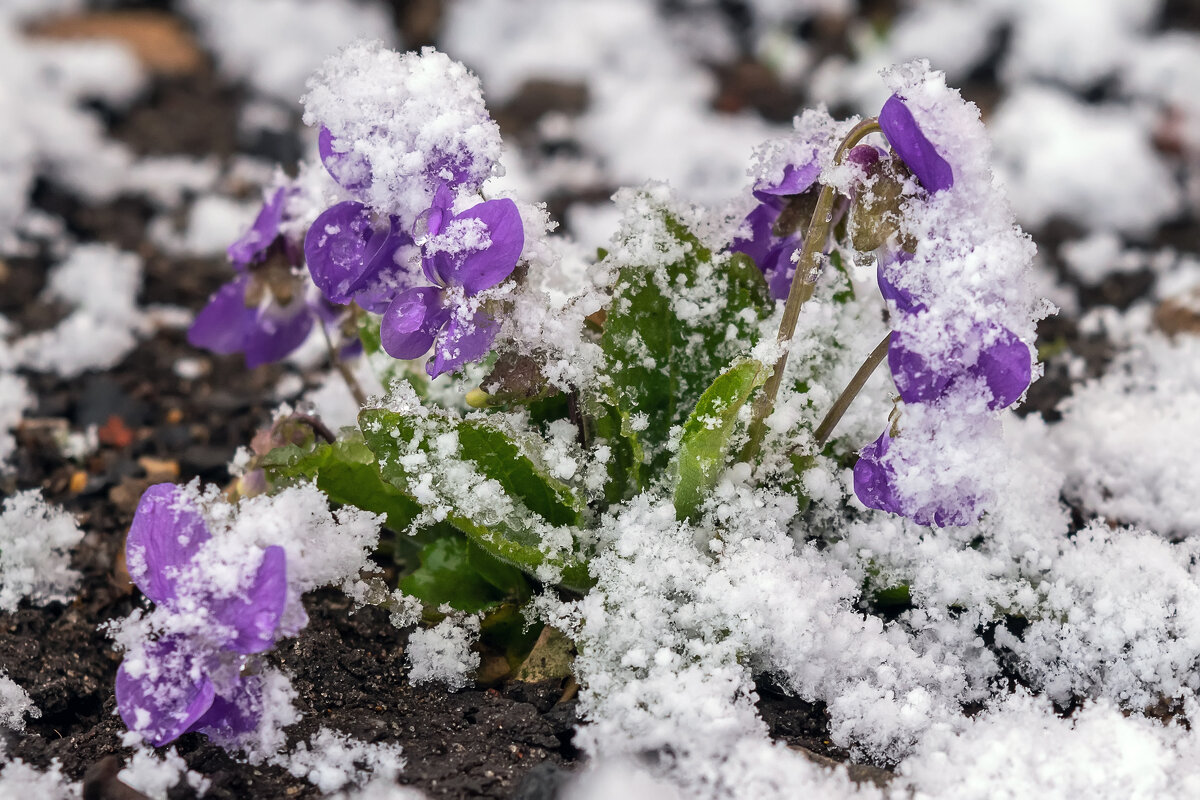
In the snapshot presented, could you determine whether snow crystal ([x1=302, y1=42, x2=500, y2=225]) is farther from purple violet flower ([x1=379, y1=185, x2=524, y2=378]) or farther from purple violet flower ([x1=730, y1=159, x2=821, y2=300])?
purple violet flower ([x1=730, y1=159, x2=821, y2=300])

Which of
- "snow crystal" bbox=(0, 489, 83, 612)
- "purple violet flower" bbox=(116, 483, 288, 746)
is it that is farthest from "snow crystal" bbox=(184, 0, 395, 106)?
"purple violet flower" bbox=(116, 483, 288, 746)

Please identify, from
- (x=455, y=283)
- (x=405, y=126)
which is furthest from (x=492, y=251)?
(x=405, y=126)

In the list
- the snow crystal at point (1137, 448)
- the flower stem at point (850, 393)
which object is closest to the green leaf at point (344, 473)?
the flower stem at point (850, 393)

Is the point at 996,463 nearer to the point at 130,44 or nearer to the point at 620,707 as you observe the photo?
the point at 620,707

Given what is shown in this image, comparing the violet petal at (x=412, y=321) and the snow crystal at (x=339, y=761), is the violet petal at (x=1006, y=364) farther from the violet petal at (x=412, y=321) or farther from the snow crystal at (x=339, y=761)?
the snow crystal at (x=339, y=761)

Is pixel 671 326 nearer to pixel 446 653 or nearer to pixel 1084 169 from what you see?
pixel 446 653

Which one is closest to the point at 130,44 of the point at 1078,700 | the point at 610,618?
the point at 610,618
